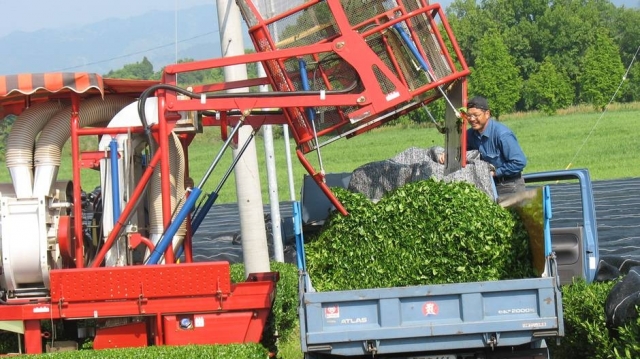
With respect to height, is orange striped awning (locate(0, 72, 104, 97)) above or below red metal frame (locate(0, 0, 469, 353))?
above

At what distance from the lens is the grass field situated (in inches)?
1428

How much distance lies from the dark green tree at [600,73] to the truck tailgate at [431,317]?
64254 millimetres

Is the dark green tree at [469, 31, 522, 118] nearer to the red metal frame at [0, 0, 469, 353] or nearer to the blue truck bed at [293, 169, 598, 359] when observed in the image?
the red metal frame at [0, 0, 469, 353]

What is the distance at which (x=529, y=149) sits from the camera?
142 feet

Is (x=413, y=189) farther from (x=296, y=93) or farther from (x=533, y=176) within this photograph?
(x=533, y=176)

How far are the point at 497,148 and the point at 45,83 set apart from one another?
13.8 feet

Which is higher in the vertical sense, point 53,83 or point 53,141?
point 53,83

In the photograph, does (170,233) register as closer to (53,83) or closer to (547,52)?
(53,83)

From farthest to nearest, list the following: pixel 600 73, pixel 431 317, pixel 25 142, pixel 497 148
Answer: pixel 600 73, pixel 497 148, pixel 25 142, pixel 431 317

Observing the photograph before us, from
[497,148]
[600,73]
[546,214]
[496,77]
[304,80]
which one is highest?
[496,77]

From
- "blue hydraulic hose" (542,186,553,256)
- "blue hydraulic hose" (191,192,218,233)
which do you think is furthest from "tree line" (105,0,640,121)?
"blue hydraulic hose" (542,186,553,256)

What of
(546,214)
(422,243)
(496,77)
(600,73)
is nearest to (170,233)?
(422,243)

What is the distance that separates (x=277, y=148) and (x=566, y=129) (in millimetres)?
13709

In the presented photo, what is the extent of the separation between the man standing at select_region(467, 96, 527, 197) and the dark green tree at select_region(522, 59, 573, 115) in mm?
62158
